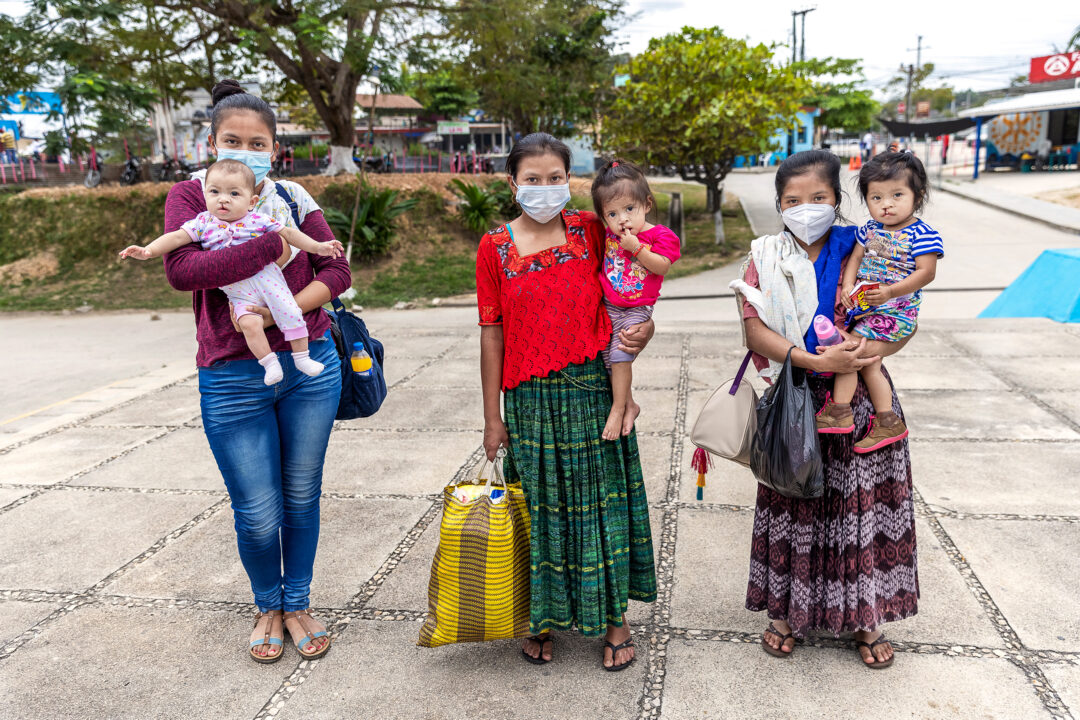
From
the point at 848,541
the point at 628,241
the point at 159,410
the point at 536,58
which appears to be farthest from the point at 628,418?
the point at 536,58

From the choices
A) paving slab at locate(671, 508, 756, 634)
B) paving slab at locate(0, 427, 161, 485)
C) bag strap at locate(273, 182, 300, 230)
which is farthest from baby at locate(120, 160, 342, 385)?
paving slab at locate(0, 427, 161, 485)

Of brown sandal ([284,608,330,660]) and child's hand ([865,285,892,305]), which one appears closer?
child's hand ([865,285,892,305])

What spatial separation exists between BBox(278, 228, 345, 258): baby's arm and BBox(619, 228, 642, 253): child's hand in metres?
0.82

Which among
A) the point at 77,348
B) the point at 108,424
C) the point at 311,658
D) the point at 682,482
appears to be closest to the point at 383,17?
the point at 77,348

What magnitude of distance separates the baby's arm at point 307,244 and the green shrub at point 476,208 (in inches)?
442

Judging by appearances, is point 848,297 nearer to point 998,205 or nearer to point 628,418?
Answer: point 628,418

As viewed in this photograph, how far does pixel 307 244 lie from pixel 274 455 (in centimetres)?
69

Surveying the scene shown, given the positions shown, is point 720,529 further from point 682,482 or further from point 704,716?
point 704,716

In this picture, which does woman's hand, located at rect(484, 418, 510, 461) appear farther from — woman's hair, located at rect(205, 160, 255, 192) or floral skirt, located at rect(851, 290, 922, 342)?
floral skirt, located at rect(851, 290, 922, 342)

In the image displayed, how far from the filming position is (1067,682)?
2.22m

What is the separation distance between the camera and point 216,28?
43.7 ft

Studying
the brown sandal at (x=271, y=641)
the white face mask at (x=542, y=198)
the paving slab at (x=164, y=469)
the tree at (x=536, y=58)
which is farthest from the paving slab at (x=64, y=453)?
the tree at (x=536, y=58)

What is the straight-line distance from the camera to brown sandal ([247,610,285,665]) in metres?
2.51

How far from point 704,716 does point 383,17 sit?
13.3 metres
